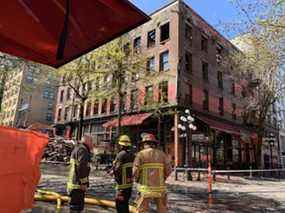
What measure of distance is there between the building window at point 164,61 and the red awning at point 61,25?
24.7 metres

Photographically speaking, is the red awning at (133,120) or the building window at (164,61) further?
the building window at (164,61)

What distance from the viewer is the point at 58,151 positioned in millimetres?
26188

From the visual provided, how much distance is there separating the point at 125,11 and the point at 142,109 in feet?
81.7

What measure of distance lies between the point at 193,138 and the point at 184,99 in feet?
11.7

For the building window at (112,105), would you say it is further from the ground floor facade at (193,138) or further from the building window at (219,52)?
the building window at (219,52)

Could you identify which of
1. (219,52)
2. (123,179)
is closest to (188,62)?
(219,52)

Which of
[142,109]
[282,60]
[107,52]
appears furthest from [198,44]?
[282,60]

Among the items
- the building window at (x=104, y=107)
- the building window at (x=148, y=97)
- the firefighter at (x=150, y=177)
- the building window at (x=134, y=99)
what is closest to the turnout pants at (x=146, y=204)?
the firefighter at (x=150, y=177)

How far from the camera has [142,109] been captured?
91.0 ft

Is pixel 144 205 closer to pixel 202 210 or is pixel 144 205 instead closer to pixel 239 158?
pixel 202 210

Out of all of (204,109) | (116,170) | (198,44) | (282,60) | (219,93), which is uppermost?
(198,44)

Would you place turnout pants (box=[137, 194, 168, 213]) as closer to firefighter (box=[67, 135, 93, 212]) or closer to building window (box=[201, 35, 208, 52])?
firefighter (box=[67, 135, 93, 212])

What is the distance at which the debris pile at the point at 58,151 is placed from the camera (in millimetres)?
25458

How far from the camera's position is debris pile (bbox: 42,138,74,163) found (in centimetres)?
2546
